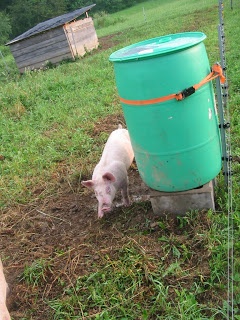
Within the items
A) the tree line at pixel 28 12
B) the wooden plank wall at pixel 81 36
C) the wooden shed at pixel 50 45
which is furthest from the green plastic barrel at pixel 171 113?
the tree line at pixel 28 12

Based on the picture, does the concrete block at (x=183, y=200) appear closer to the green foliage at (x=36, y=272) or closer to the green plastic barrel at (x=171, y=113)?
the green plastic barrel at (x=171, y=113)

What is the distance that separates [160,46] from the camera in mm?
2729

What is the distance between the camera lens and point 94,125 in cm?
583

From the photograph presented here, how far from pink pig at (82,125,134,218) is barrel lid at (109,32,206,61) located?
114cm

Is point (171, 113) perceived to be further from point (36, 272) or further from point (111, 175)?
point (36, 272)

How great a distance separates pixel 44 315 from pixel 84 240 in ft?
2.61

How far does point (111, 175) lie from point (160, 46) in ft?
4.21

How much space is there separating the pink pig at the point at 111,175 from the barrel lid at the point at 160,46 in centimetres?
114

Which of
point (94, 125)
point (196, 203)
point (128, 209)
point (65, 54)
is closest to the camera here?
point (196, 203)

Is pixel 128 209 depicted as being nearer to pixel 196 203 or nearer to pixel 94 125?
pixel 196 203

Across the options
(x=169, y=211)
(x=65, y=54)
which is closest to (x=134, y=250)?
(x=169, y=211)

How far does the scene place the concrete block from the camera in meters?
2.95

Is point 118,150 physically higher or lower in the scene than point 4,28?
lower

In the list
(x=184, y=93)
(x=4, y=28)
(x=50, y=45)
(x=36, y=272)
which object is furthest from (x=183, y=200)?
(x=4, y=28)
